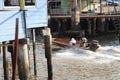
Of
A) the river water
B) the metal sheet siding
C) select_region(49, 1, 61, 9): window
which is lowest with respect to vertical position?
the river water

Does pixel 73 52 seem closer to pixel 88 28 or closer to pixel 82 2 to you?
pixel 88 28

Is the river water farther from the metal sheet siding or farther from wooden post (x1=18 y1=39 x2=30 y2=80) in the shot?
the metal sheet siding

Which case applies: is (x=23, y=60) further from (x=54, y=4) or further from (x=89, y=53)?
(x=54, y=4)

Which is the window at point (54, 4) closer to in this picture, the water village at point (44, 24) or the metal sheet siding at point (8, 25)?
the water village at point (44, 24)

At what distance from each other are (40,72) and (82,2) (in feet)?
102

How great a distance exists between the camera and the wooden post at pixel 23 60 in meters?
14.5

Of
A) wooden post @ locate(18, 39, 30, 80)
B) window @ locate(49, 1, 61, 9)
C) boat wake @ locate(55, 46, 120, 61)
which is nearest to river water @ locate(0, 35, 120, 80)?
boat wake @ locate(55, 46, 120, 61)

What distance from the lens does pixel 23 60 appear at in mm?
14555

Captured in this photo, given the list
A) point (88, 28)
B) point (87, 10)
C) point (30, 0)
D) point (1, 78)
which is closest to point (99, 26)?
point (88, 28)

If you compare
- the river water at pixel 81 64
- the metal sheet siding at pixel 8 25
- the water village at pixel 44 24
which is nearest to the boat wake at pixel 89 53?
the river water at pixel 81 64

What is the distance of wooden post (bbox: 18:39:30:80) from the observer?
14.5 metres

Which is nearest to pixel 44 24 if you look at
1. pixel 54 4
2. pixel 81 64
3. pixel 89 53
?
pixel 81 64

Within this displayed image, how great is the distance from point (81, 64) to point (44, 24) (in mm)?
10678

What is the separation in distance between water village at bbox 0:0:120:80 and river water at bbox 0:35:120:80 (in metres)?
1.91
